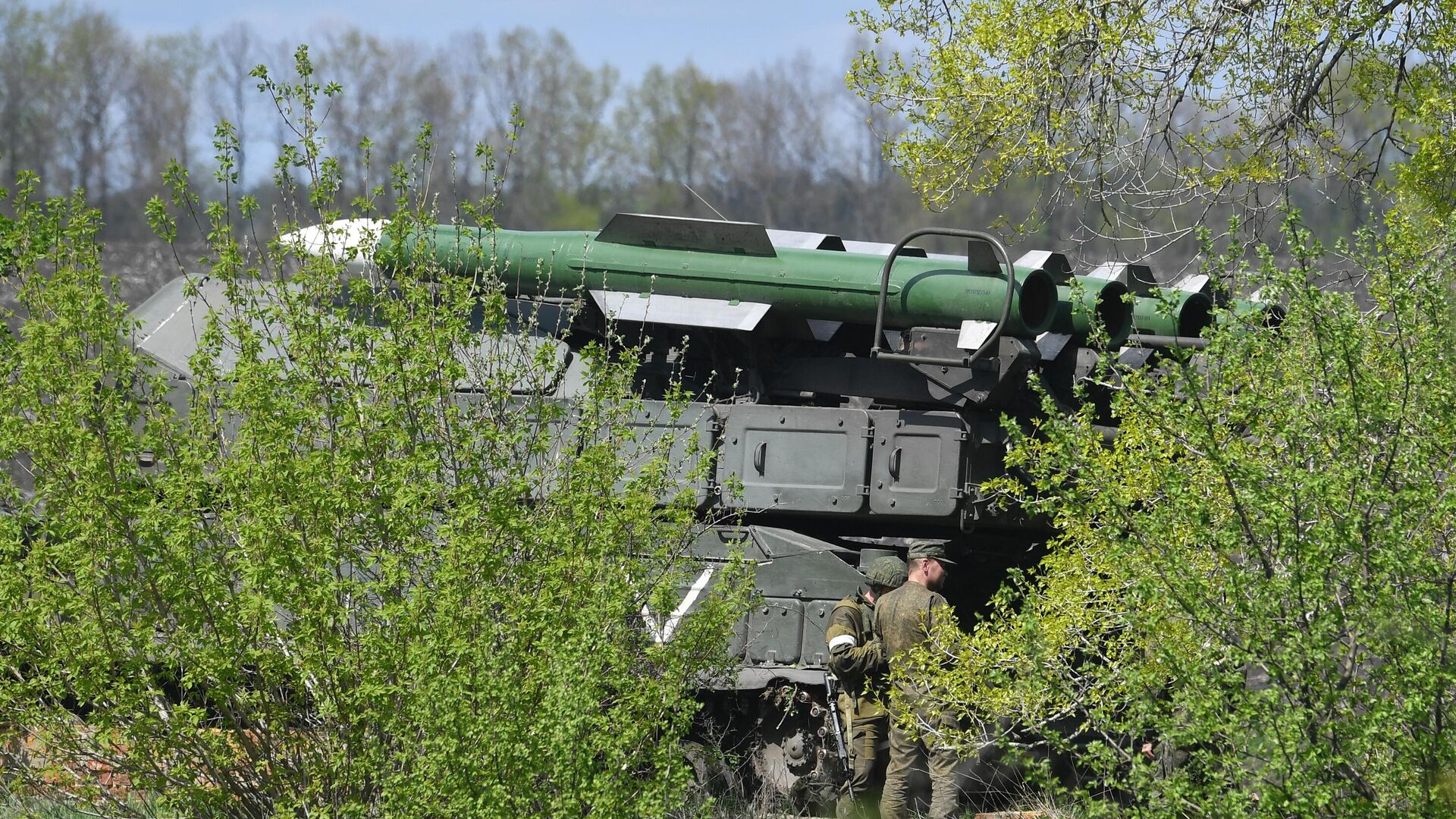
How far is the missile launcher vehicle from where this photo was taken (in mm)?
8477

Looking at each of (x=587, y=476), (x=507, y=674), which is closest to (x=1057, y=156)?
(x=587, y=476)

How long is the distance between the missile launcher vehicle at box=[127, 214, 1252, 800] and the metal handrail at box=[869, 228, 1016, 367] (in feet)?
0.06

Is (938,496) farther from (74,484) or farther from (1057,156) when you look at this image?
(74,484)

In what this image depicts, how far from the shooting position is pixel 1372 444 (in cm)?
495

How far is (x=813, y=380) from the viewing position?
9.27m

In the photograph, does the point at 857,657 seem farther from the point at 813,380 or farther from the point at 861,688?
the point at 813,380

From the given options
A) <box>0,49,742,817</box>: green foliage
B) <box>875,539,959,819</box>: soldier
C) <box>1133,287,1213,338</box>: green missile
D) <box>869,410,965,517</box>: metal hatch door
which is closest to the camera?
<box>0,49,742,817</box>: green foliage

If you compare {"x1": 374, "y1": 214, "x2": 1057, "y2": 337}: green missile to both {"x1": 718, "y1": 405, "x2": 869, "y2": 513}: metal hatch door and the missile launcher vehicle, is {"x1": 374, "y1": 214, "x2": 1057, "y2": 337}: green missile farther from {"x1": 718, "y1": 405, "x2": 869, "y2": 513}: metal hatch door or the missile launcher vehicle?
{"x1": 718, "y1": 405, "x2": 869, "y2": 513}: metal hatch door

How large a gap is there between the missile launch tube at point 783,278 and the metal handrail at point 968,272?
106mm

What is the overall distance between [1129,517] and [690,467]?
3931 mm

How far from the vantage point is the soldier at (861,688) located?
7.97 m

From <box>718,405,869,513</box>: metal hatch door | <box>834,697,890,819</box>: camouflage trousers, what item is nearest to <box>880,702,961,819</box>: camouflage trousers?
<box>834,697,890,819</box>: camouflage trousers

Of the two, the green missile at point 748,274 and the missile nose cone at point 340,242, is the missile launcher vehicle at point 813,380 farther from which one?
the missile nose cone at point 340,242

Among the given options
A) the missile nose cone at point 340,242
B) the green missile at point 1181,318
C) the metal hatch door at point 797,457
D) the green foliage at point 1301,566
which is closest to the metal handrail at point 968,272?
the metal hatch door at point 797,457
